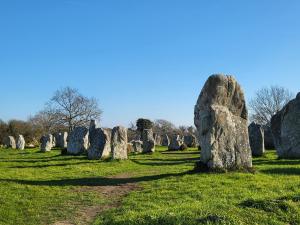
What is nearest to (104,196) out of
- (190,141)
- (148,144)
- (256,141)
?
(256,141)

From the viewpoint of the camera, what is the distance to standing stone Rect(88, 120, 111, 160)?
28.5 metres

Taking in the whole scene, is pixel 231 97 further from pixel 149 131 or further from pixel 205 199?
pixel 149 131

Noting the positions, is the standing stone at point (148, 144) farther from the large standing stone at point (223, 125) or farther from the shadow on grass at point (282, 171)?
the shadow on grass at point (282, 171)

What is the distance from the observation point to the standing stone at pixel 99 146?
28.5 metres

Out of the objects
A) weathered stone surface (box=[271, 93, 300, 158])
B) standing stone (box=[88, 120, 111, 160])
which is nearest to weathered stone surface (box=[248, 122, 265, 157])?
weathered stone surface (box=[271, 93, 300, 158])

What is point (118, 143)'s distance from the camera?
90.5 ft

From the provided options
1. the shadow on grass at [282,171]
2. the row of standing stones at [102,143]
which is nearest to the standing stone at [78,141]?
the row of standing stones at [102,143]

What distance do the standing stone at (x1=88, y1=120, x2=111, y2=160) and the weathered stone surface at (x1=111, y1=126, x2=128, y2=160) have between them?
47.6 inches

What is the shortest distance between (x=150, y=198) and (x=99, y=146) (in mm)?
15855

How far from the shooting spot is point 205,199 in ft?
41.0

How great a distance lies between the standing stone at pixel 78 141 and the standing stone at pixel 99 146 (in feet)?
18.9

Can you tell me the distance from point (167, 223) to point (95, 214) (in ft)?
10.8

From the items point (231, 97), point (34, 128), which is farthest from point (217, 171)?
point (34, 128)

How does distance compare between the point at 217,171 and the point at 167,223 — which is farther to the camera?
the point at 217,171
